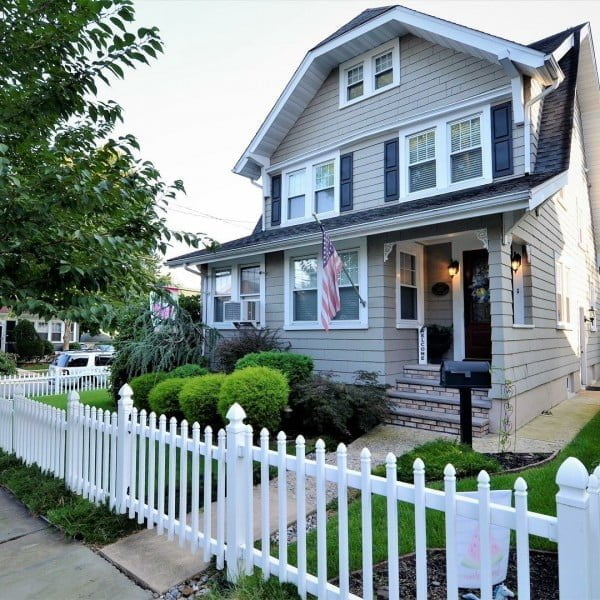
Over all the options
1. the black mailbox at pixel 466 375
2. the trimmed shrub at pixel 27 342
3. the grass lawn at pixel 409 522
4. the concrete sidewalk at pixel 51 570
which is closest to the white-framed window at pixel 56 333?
the trimmed shrub at pixel 27 342

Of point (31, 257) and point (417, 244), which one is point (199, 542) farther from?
point (417, 244)

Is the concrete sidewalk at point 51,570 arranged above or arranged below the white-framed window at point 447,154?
below

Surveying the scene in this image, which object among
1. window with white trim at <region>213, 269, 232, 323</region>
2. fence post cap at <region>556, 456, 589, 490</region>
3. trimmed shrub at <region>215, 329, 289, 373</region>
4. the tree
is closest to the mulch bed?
fence post cap at <region>556, 456, 589, 490</region>

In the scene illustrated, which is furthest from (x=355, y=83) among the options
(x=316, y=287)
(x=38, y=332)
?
(x=38, y=332)

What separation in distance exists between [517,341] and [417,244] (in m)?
2.81

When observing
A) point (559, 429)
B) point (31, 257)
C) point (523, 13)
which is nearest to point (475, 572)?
point (31, 257)

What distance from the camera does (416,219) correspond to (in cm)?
720

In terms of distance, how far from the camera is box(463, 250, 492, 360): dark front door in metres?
8.52

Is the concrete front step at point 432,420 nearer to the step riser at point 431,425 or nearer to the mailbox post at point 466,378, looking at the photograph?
the step riser at point 431,425

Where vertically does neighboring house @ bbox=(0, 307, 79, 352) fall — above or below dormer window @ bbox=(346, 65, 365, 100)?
below

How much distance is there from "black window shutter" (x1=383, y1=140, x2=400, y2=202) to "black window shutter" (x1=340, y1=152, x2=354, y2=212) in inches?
33.3

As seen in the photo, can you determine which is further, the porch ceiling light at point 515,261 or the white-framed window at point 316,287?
the white-framed window at point 316,287

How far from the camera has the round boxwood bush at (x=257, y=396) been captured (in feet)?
19.7

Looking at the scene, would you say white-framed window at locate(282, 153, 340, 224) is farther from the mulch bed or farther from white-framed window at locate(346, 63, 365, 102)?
the mulch bed
